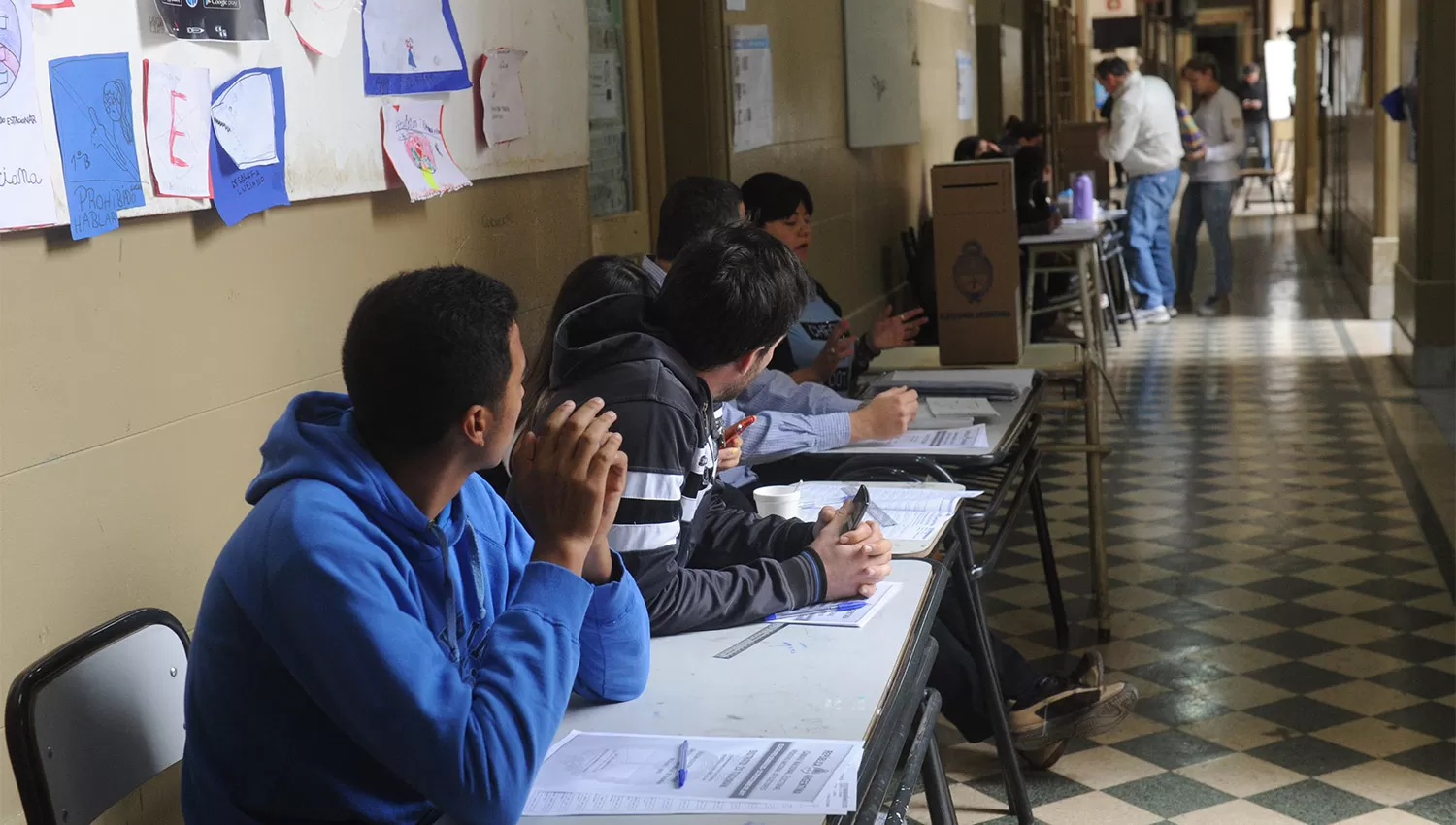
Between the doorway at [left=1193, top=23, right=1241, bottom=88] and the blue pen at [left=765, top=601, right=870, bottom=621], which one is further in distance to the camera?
the doorway at [left=1193, top=23, right=1241, bottom=88]

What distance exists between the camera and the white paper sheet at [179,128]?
1.99 meters

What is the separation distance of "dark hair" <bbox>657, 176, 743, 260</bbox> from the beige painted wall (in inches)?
32.9

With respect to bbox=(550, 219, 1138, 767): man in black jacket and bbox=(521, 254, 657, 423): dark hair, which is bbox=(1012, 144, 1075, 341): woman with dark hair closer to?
bbox=(521, 254, 657, 423): dark hair

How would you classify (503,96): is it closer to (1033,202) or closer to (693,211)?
(693,211)

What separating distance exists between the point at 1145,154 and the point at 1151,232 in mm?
534

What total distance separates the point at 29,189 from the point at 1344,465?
213 inches

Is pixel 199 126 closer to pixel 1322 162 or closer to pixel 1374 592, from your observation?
pixel 1374 592

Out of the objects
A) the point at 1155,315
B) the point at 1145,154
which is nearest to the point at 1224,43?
the point at 1145,154

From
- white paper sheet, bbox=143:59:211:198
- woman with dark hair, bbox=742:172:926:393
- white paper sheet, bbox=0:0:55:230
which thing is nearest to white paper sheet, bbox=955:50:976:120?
woman with dark hair, bbox=742:172:926:393

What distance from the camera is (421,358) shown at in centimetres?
143

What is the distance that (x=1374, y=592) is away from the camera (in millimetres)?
4387

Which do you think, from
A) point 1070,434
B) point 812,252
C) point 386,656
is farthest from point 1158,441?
point 386,656

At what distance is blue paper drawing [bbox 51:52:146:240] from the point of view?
6.02 feet

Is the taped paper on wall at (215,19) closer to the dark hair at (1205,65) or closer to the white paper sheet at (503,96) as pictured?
the white paper sheet at (503,96)
